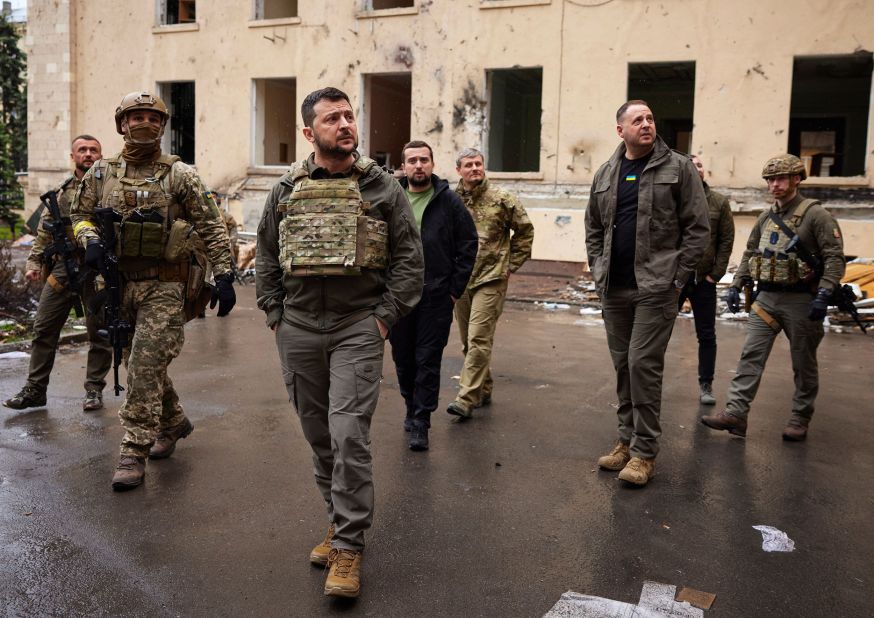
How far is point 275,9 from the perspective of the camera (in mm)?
20766

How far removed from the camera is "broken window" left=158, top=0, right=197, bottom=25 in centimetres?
2092

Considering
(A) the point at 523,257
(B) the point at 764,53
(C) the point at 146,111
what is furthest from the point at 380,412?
(B) the point at 764,53

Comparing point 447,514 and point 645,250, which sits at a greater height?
point 645,250

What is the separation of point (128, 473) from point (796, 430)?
450 centimetres

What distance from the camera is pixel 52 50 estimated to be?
21391 millimetres

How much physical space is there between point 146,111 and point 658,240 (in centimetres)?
309

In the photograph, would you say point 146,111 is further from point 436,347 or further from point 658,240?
point 658,240

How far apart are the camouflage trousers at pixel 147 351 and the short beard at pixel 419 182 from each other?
178 centimetres

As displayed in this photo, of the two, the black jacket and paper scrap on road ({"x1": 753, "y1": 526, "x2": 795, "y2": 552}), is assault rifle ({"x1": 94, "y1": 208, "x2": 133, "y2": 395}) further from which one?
paper scrap on road ({"x1": 753, "y1": 526, "x2": 795, "y2": 552})

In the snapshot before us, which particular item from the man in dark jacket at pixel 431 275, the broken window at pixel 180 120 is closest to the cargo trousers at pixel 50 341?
the man in dark jacket at pixel 431 275

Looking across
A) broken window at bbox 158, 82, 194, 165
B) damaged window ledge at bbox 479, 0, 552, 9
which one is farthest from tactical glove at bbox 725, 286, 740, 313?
broken window at bbox 158, 82, 194, 165

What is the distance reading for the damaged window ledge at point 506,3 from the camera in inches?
659

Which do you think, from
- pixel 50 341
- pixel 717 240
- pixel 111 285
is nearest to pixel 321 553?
pixel 111 285

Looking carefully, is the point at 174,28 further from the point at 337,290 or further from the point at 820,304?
the point at 337,290
